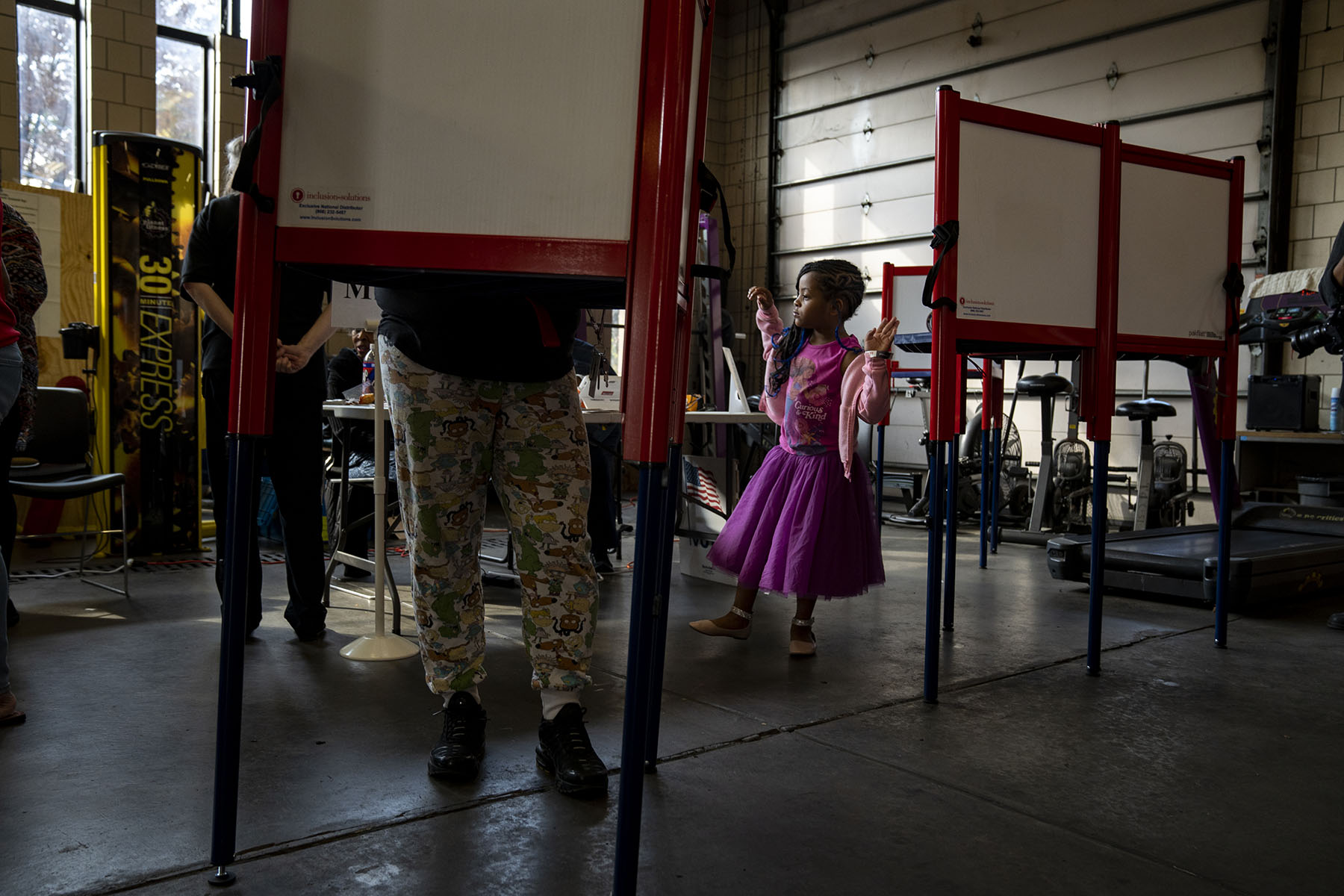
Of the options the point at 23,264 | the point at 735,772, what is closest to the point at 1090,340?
the point at 735,772

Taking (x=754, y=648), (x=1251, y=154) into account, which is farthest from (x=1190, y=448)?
(x=754, y=648)

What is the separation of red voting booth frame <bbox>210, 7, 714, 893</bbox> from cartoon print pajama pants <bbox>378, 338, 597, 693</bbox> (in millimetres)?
429

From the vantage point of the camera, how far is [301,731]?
2.31m

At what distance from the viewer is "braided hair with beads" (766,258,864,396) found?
329cm

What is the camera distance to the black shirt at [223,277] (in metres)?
3.05

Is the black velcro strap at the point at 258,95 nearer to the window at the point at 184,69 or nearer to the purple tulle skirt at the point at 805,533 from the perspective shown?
the purple tulle skirt at the point at 805,533

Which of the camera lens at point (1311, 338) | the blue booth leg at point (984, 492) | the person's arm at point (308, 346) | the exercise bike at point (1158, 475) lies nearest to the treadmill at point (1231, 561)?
the blue booth leg at point (984, 492)

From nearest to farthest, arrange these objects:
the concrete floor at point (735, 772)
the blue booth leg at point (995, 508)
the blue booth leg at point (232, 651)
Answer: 1. the blue booth leg at point (232, 651)
2. the concrete floor at point (735, 772)
3. the blue booth leg at point (995, 508)

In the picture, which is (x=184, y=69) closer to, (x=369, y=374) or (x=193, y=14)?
(x=193, y=14)

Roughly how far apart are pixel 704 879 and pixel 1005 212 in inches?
75.5

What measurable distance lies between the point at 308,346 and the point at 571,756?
1.49 m

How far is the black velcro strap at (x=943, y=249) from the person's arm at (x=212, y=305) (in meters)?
1.97

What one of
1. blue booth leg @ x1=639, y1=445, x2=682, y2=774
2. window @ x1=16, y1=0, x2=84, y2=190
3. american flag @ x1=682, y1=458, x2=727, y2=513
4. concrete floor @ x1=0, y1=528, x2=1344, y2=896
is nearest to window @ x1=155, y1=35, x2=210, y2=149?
window @ x1=16, y1=0, x2=84, y2=190

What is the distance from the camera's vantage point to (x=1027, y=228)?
108 inches
